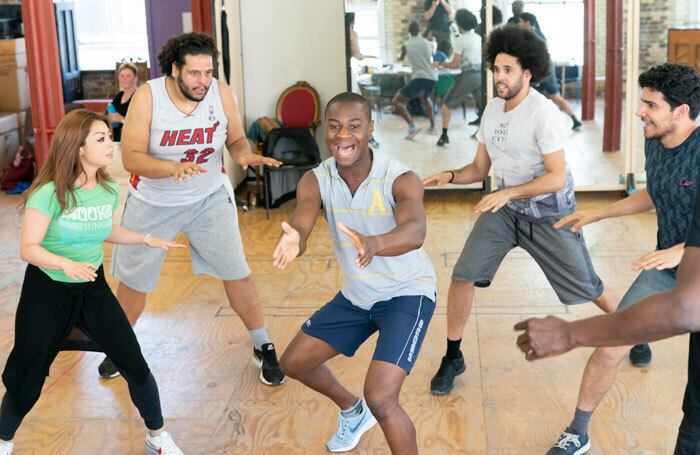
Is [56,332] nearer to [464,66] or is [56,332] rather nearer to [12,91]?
[464,66]

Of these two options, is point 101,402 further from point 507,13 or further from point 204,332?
point 507,13

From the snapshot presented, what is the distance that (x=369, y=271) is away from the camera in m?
3.37

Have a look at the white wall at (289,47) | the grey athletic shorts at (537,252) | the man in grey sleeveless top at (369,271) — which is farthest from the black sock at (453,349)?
the white wall at (289,47)

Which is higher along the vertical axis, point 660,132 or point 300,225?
point 660,132

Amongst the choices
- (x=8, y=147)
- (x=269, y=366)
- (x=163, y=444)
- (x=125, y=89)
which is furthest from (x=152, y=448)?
(x=8, y=147)

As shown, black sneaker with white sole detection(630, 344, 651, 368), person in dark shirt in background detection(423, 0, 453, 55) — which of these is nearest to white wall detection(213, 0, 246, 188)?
person in dark shirt in background detection(423, 0, 453, 55)

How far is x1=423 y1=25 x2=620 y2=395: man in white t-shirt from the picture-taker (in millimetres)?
3916

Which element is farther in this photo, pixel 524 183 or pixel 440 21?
pixel 440 21

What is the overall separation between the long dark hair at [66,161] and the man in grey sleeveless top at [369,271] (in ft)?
2.88

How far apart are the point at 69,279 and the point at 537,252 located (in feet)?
6.94

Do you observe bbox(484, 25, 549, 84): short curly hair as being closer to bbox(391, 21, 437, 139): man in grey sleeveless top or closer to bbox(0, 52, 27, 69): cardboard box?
bbox(391, 21, 437, 139): man in grey sleeveless top

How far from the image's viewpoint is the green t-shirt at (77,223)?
3.32 meters

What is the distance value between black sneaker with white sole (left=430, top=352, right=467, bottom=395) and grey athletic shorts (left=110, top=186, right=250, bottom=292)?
112 centimetres

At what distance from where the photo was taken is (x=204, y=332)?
513 centimetres
